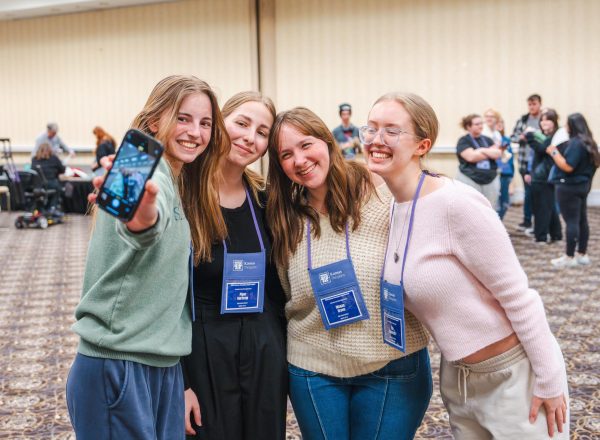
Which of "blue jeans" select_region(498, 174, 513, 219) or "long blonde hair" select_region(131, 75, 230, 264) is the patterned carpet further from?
"long blonde hair" select_region(131, 75, 230, 264)

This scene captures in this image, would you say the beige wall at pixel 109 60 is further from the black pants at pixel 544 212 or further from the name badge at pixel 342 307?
the name badge at pixel 342 307

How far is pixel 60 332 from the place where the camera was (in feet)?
14.2

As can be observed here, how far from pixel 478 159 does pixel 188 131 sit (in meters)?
5.13

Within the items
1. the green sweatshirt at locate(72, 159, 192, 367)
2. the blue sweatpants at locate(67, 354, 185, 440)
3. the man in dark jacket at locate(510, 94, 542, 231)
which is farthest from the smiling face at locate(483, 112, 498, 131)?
the blue sweatpants at locate(67, 354, 185, 440)

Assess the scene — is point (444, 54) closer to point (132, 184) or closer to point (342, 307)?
point (342, 307)

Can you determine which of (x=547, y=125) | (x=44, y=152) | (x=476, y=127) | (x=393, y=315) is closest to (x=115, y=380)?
(x=393, y=315)

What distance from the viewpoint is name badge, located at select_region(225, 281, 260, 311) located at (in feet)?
5.35

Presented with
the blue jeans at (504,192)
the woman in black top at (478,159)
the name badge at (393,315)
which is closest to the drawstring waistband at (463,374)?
the name badge at (393,315)

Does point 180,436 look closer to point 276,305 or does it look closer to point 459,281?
point 276,305

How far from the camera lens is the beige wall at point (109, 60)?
40.9ft

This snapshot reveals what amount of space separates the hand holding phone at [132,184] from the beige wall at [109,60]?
36.8ft

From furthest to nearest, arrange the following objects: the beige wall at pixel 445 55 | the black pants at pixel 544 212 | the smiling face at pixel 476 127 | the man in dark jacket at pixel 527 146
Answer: the beige wall at pixel 445 55 < the man in dark jacket at pixel 527 146 < the black pants at pixel 544 212 < the smiling face at pixel 476 127

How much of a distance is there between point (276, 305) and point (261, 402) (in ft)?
0.87

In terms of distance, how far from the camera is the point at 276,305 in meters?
1.77
